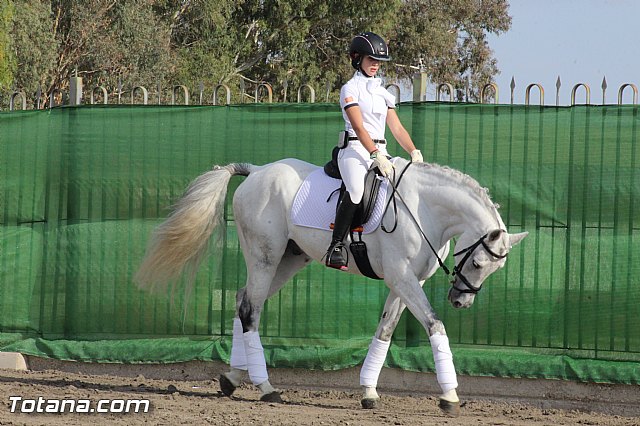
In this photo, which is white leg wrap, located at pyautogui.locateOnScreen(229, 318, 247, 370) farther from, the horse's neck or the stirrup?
the horse's neck

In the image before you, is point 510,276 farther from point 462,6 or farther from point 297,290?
point 462,6

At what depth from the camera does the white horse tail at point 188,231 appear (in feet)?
26.3

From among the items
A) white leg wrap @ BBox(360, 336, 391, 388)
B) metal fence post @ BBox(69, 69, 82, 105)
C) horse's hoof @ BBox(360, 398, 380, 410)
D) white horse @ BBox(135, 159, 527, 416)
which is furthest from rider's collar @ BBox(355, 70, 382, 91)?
metal fence post @ BBox(69, 69, 82, 105)

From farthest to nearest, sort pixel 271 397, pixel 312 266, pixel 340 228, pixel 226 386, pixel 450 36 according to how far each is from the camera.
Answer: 1. pixel 450 36
2. pixel 312 266
3. pixel 226 386
4. pixel 271 397
5. pixel 340 228

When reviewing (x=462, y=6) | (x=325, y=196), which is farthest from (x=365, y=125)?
(x=462, y=6)

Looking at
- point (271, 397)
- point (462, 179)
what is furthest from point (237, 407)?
point (462, 179)

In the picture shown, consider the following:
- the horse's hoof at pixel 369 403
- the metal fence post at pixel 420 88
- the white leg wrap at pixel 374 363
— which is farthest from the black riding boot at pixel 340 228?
the metal fence post at pixel 420 88

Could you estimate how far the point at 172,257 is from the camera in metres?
8.13

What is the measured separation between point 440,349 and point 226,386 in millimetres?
1866

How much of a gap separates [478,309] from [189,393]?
237 centimetres

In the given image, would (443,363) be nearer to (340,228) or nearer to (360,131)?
(340,228)

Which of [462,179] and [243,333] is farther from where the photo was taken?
[243,333]

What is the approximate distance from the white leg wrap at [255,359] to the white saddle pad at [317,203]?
0.93m

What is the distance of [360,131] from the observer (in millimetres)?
7160
